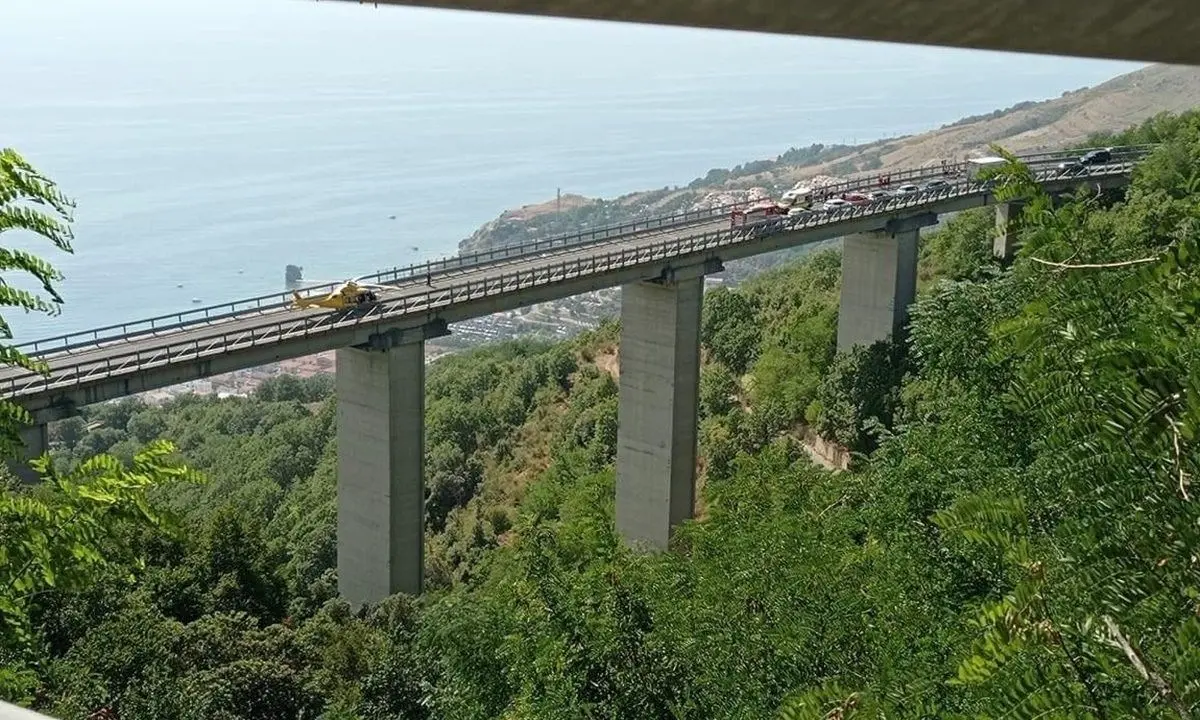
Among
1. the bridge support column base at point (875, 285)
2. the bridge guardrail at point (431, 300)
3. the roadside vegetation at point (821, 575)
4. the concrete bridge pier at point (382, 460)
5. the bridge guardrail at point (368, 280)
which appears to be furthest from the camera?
the bridge support column base at point (875, 285)

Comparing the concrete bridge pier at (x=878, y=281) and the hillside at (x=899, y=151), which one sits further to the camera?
the hillside at (x=899, y=151)

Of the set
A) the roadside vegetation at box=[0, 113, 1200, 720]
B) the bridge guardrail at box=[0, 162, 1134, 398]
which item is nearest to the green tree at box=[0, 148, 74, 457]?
the roadside vegetation at box=[0, 113, 1200, 720]

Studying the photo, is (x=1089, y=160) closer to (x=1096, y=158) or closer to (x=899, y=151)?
(x=1096, y=158)

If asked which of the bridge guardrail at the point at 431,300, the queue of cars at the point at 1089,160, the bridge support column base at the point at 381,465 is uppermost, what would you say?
the queue of cars at the point at 1089,160

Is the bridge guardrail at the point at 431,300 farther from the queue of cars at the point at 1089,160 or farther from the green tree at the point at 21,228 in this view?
the green tree at the point at 21,228

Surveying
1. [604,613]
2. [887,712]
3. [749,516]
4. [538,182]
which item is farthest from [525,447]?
A: [538,182]

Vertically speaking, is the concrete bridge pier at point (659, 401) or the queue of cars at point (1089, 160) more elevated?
the queue of cars at point (1089, 160)

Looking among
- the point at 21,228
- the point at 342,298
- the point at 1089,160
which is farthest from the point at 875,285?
the point at 21,228

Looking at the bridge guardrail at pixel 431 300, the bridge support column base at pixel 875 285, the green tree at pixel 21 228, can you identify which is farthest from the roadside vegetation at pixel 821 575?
the bridge support column base at pixel 875 285
